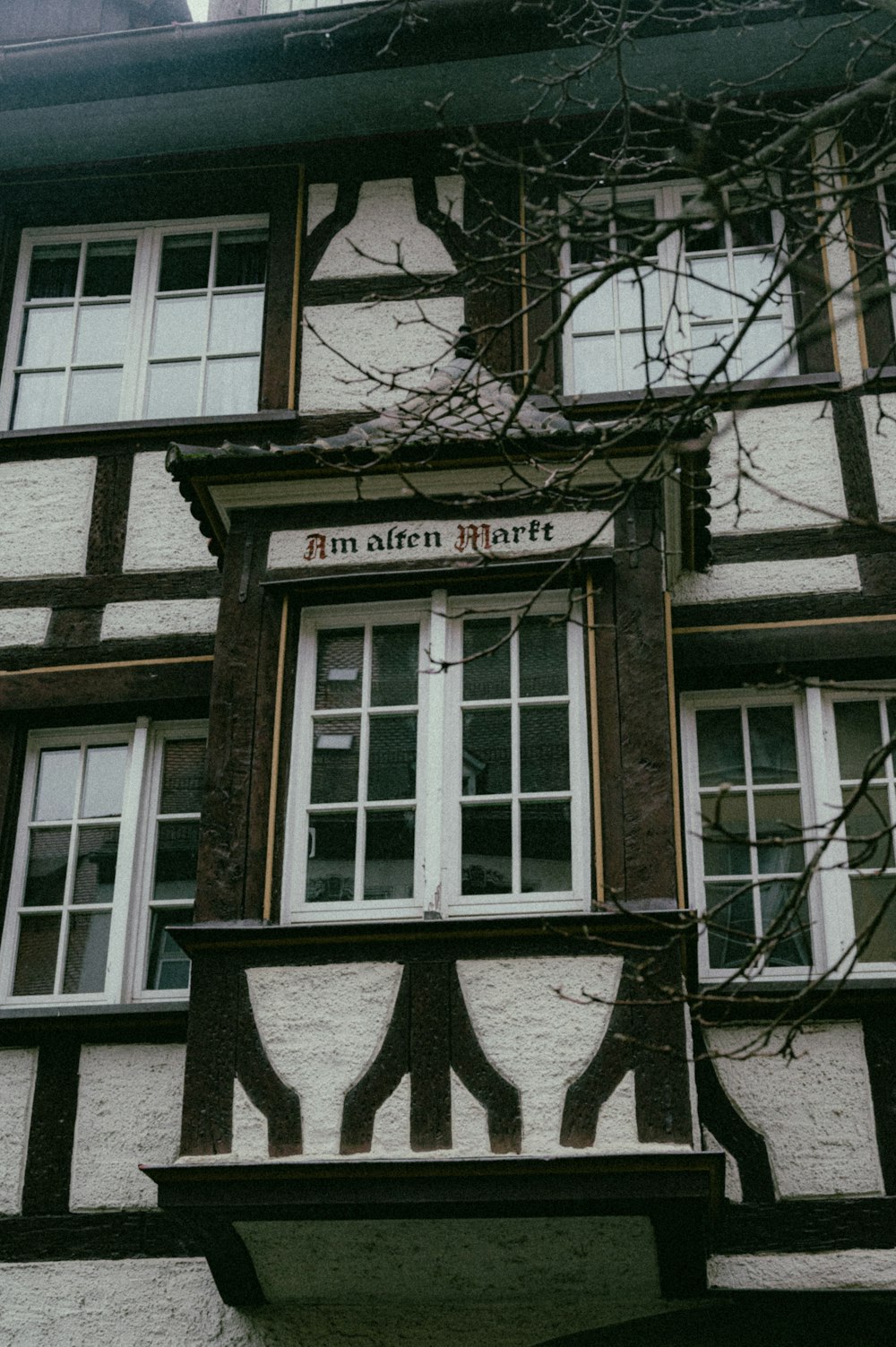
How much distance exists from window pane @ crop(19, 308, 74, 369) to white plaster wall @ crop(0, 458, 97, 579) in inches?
31.5

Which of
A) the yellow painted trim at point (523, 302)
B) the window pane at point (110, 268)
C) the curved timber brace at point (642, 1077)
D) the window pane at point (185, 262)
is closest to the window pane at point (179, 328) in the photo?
the window pane at point (185, 262)

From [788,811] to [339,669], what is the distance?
2160mm

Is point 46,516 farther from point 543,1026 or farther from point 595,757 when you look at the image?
point 543,1026

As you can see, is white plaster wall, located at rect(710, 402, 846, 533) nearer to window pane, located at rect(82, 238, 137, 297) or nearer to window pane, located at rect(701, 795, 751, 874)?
window pane, located at rect(701, 795, 751, 874)

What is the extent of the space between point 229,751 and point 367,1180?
198cm

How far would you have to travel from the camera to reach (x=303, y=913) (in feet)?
26.3

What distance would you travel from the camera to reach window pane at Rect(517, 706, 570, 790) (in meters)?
8.09

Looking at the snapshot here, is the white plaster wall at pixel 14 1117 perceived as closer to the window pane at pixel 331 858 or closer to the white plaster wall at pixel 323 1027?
the white plaster wall at pixel 323 1027

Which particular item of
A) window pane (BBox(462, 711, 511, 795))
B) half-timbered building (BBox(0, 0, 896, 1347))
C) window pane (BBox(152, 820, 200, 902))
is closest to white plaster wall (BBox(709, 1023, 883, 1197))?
half-timbered building (BBox(0, 0, 896, 1347))

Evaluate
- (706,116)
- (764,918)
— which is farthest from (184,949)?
(706,116)

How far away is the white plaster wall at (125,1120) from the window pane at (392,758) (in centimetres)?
144

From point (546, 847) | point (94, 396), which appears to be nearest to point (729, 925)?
point (546, 847)

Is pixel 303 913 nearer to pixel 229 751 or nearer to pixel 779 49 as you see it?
pixel 229 751

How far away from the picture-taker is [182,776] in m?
9.33
